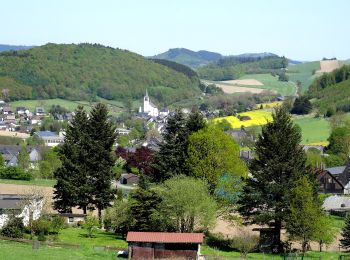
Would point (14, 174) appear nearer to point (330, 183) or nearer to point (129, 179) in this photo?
point (129, 179)

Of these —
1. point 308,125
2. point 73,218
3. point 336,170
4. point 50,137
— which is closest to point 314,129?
point 308,125

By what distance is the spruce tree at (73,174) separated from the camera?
48.9 m

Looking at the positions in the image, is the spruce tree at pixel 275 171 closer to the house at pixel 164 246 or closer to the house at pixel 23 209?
the house at pixel 164 246

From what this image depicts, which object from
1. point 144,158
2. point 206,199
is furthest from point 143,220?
point 144,158

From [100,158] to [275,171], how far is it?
12.5 metres

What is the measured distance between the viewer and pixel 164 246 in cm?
3725

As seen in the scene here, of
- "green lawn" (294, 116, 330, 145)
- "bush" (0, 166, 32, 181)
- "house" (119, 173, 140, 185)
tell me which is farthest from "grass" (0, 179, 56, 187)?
"green lawn" (294, 116, 330, 145)

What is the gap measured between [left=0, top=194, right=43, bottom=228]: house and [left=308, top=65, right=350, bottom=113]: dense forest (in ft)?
326

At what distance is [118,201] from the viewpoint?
152ft

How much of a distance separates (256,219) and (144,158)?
145ft

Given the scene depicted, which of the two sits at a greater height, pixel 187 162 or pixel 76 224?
pixel 187 162

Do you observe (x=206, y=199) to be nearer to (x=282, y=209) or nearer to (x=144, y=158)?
(x=282, y=209)

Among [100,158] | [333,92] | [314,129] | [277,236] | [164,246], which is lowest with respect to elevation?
[277,236]

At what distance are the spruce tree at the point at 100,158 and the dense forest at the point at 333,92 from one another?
93.4m
